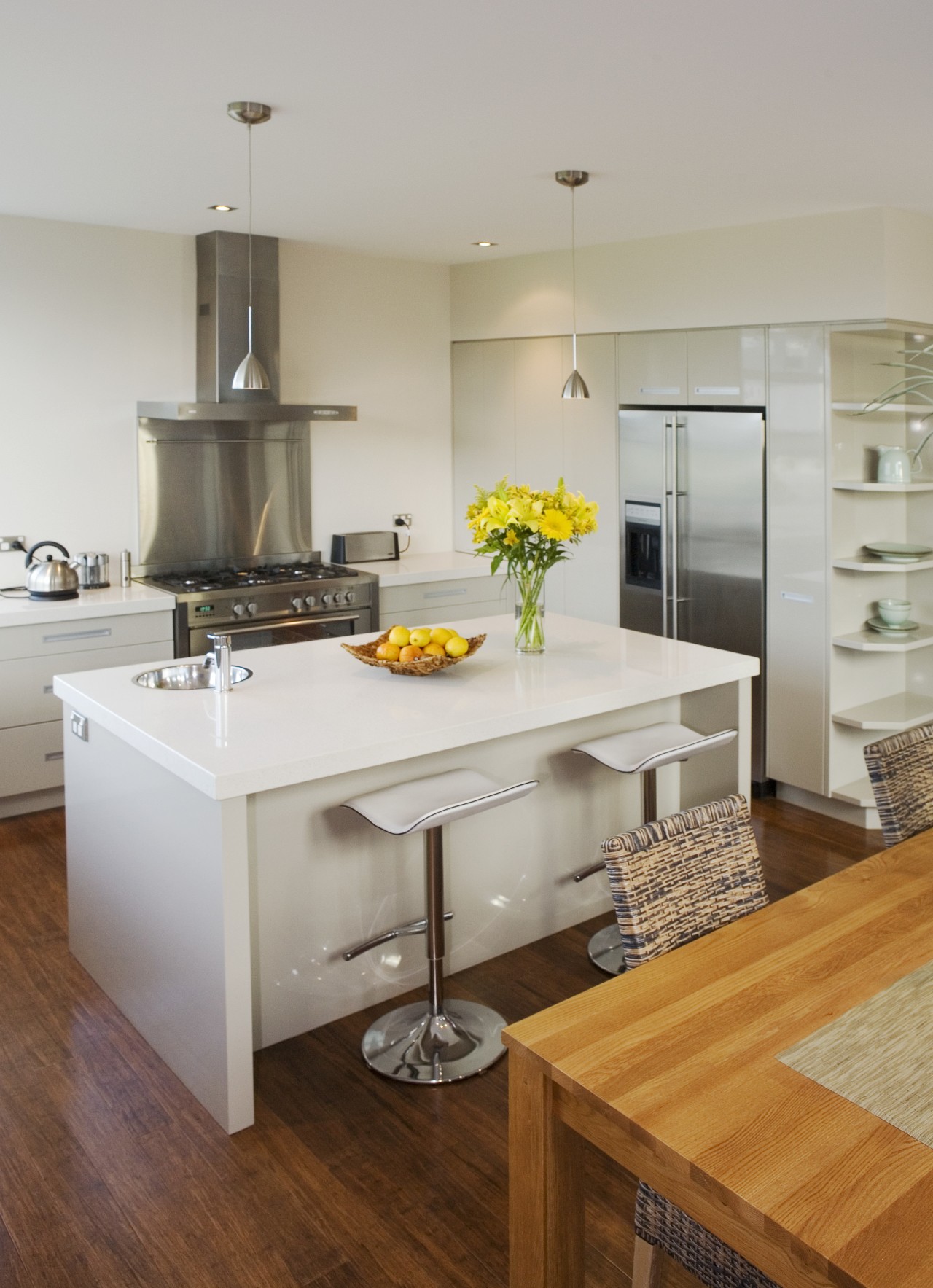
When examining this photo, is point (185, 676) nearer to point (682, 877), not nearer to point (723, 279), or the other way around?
point (682, 877)

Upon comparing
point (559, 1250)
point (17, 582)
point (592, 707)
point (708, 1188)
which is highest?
point (17, 582)

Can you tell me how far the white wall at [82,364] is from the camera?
488cm

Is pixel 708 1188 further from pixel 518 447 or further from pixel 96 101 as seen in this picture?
pixel 518 447

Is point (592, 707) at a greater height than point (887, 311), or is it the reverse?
point (887, 311)

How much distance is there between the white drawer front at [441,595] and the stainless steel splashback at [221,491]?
66 centimetres

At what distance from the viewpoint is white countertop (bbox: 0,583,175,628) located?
4480 millimetres

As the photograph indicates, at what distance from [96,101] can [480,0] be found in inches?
50.4

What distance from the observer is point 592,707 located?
3.14 metres

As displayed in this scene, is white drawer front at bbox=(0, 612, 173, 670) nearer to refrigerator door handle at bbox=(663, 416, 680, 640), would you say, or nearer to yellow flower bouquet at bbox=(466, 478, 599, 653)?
yellow flower bouquet at bbox=(466, 478, 599, 653)

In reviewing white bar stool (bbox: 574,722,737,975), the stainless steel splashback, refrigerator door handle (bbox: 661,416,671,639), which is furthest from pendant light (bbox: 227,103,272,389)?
refrigerator door handle (bbox: 661,416,671,639)

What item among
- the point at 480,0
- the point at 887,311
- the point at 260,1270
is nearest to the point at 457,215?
the point at 887,311

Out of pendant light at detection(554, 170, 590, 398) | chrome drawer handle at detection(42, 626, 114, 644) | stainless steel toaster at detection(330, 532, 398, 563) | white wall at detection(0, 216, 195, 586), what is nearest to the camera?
pendant light at detection(554, 170, 590, 398)

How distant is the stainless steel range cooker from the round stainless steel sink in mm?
1504

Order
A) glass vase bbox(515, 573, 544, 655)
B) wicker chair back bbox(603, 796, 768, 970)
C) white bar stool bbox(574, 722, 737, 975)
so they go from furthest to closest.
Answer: glass vase bbox(515, 573, 544, 655) → white bar stool bbox(574, 722, 737, 975) → wicker chair back bbox(603, 796, 768, 970)
